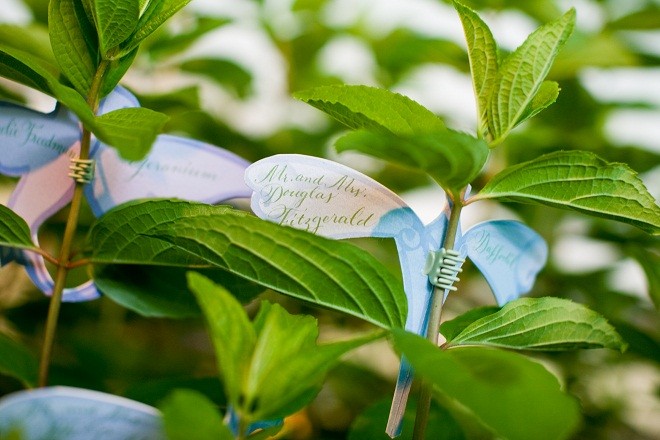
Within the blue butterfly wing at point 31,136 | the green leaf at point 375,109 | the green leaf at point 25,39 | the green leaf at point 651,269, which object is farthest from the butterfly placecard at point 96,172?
the green leaf at point 651,269

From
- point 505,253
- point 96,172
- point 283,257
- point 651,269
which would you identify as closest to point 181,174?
point 96,172

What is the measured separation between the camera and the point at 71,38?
406 millimetres

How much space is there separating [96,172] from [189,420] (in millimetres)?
260

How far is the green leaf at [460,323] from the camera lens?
16.6 inches

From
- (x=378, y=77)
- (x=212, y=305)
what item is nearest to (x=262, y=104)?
(x=378, y=77)

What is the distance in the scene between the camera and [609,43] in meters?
0.96

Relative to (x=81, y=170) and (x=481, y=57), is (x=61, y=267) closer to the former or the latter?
(x=81, y=170)

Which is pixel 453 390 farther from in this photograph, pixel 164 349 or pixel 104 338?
pixel 164 349

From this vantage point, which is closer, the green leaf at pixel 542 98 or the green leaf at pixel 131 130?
the green leaf at pixel 131 130

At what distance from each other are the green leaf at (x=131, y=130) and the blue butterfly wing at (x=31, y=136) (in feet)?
0.34

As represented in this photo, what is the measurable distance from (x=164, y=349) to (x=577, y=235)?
0.73 meters

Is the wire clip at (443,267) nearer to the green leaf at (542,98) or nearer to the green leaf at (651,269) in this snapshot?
the green leaf at (542,98)

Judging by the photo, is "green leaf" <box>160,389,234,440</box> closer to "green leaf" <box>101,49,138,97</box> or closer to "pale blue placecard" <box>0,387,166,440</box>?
"pale blue placecard" <box>0,387,166,440</box>

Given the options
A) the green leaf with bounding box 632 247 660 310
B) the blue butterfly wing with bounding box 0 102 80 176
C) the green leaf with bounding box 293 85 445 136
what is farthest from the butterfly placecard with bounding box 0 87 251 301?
the green leaf with bounding box 632 247 660 310
